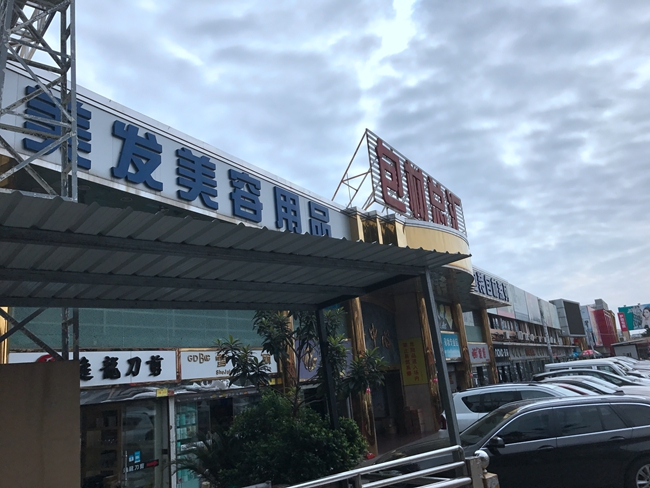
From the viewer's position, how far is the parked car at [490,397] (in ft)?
37.8

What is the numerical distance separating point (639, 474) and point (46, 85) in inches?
429

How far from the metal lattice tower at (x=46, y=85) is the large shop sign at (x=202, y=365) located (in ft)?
15.6

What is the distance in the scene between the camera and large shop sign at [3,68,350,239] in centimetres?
879

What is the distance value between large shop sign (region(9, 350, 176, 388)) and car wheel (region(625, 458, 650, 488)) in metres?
8.69

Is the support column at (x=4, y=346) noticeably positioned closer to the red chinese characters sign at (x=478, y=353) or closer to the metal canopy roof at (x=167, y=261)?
the metal canopy roof at (x=167, y=261)

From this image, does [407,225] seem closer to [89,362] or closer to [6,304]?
[89,362]

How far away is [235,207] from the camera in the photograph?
39.7 ft

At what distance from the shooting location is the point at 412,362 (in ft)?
72.7

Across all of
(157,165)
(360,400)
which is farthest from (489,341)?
(157,165)

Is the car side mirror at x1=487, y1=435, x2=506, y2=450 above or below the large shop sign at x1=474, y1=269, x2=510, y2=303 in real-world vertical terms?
below

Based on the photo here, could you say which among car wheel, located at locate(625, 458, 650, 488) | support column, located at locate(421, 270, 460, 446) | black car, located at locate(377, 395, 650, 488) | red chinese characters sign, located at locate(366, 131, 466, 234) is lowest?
car wheel, located at locate(625, 458, 650, 488)

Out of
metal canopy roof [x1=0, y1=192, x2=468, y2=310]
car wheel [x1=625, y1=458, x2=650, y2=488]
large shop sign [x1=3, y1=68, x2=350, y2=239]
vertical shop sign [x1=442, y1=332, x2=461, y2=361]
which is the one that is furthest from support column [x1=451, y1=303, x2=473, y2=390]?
metal canopy roof [x1=0, y1=192, x2=468, y2=310]

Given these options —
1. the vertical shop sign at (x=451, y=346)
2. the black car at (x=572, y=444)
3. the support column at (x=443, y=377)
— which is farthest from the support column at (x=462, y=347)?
the support column at (x=443, y=377)

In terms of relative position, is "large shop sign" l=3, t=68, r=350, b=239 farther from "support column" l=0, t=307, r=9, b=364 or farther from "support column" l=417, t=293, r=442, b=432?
"support column" l=417, t=293, r=442, b=432
